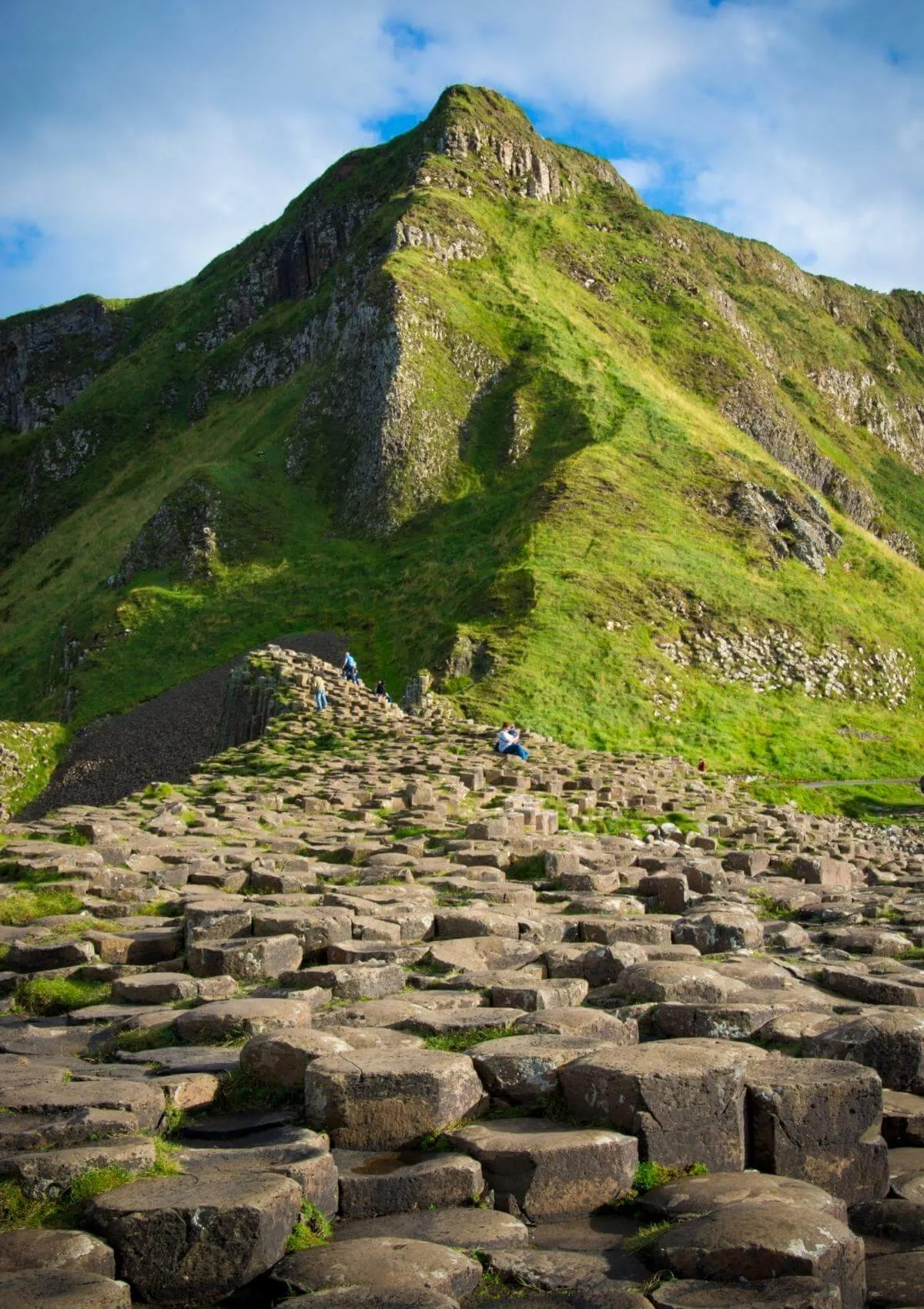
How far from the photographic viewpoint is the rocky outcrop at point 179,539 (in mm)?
75250

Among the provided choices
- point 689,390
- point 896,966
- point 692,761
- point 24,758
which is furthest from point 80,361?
point 896,966

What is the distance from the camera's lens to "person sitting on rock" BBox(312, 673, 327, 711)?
3897 cm

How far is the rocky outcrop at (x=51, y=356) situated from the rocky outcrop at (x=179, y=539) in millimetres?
82957

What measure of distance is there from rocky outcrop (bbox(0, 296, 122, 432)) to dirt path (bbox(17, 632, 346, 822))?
107 m

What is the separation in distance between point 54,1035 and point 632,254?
113 meters

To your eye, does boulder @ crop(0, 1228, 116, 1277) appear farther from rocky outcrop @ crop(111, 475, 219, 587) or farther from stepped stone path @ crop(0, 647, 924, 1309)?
rocky outcrop @ crop(111, 475, 219, 587)

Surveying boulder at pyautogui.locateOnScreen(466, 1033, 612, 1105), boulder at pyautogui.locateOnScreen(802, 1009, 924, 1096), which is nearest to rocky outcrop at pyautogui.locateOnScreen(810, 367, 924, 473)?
boulder at pyautogui.locateOnScreen(802, 1009, 924, 1096)

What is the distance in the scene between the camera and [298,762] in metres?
29.9

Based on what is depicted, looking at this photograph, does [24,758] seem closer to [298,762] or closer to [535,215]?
[298,762]

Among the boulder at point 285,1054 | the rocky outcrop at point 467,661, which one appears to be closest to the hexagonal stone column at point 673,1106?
the boulder at point 285,1054

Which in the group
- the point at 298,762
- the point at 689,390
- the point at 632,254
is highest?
the point at 632,254

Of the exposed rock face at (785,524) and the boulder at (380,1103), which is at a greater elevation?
the exposed rock face at (785,524)

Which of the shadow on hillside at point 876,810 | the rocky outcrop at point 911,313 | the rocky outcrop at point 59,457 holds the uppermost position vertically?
the rocky outcrop at point 911,313

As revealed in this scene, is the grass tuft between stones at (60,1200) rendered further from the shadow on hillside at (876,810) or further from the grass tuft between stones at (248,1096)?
the shadow on hillside at (876,810)
